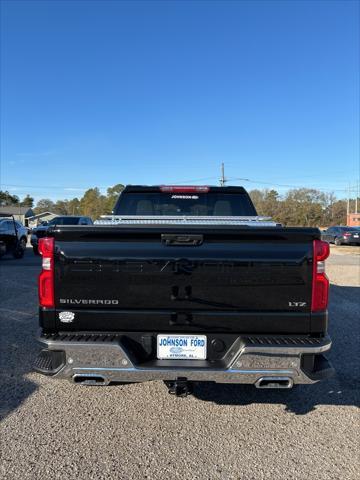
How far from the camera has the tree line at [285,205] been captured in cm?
7331

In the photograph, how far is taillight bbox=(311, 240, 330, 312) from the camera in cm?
290

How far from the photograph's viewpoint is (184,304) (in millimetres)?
2961

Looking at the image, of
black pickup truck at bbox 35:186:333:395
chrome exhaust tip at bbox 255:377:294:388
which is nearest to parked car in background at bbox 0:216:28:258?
black pickup truck at bbox 35:186:333:395

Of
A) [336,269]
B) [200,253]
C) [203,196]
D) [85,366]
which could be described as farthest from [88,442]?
[336,269]

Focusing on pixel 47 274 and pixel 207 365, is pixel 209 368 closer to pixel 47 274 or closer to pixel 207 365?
pixel 207 365

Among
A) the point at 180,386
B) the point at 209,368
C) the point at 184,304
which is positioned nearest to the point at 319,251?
the point at 184,304

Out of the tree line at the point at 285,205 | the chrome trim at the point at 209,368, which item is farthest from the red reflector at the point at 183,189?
the tree line at the point at 285,205

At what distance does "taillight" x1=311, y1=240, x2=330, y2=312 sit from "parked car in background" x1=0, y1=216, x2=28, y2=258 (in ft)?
50.5

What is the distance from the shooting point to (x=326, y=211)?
88.7 metres

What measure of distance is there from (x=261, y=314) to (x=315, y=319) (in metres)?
0.40

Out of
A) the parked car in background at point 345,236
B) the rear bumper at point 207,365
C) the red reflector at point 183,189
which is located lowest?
the parked car in background at point 345,236

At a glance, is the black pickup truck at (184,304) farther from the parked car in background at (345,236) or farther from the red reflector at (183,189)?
the parked car in background at (345,236)

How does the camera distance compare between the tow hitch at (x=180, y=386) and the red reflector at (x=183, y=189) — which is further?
the red reflector at (x=183, y=189)

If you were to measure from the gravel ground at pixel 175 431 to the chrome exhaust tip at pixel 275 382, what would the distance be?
51cm
